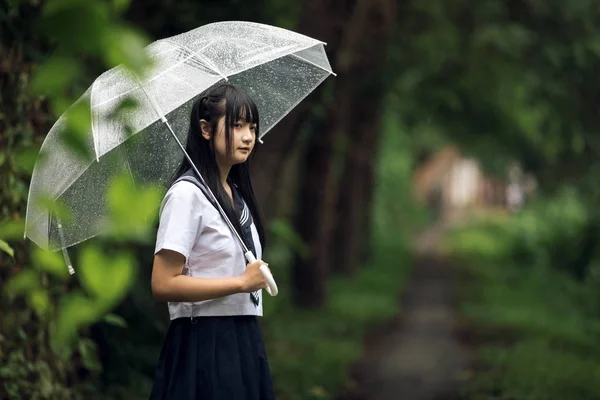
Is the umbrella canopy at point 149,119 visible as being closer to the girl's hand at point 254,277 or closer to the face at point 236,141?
the face at point 236,141

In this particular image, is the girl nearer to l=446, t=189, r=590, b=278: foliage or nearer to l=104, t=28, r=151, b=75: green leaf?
l=104, t=28, r=151, b=75: green leaf

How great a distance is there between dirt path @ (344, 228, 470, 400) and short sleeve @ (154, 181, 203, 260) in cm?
557

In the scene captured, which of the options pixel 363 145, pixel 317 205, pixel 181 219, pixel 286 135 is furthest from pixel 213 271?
pixel 363 145

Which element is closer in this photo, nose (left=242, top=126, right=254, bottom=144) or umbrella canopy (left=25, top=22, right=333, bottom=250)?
umbrella canopy (left=25, top=22, right=333, bottom=250)

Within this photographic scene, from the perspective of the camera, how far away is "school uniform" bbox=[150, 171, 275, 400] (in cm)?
363

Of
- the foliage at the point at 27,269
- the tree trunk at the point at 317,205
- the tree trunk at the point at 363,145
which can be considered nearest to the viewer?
the foliage at the point at 27,269

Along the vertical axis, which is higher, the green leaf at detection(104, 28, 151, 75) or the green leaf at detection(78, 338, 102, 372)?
the green leaf at detection(104, 28, 151, 75)

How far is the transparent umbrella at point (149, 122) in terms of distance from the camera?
363 centimetres

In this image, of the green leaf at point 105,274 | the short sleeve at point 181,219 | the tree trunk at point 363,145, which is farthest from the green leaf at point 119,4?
the tree trunk at point 363,145

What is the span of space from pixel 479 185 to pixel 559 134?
66.5 meters

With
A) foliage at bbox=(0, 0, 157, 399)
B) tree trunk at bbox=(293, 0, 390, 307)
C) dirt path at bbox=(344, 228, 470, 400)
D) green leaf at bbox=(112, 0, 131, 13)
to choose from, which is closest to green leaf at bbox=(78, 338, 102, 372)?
foliage at bbox=(0, 0, 157, 399)

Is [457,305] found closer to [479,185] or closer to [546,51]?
[546,51]

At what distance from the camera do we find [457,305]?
58.6ft

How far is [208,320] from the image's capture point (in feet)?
12.4
